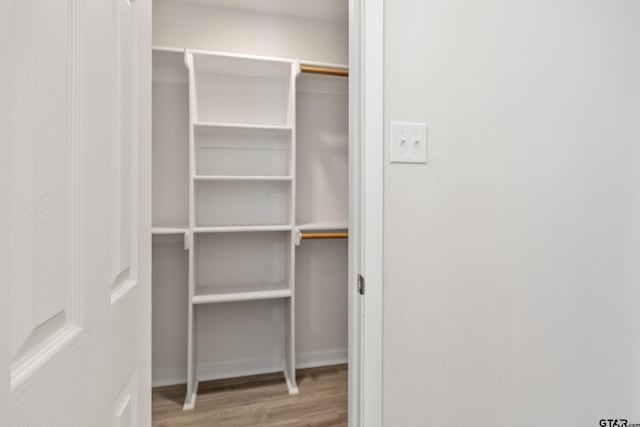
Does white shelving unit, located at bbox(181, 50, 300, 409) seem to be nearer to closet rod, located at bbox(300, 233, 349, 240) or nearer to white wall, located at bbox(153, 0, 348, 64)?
closet rod, located at bbox(300, 233, 349, 240)

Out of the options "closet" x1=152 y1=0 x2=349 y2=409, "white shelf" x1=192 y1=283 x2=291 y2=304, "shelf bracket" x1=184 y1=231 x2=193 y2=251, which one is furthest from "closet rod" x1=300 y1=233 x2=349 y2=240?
"shelf bracket" x1=184 y1=231 x2=193 y2=251

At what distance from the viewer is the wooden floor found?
68.3 inches

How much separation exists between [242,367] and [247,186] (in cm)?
125

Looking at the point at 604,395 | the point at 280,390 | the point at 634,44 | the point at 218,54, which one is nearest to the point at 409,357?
the point at 604,395

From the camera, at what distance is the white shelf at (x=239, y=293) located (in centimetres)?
194

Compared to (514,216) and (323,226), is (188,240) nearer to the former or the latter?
(323,226)

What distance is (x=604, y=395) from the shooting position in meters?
1.23

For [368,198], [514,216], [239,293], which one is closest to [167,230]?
[239,293]

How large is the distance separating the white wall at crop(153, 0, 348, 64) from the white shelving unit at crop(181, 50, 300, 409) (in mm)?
209

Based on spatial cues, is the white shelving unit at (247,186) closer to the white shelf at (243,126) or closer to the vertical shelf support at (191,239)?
the white shelf at (243,126)

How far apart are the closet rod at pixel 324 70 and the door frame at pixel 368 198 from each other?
109 cm
